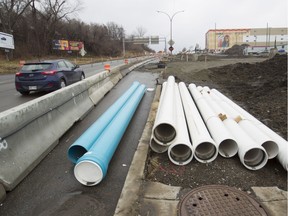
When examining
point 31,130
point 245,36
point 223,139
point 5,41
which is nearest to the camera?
point 223,139

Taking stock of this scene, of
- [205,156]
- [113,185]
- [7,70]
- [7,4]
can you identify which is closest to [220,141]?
[205,156]

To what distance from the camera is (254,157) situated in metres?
4.14

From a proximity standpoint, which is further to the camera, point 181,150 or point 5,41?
point 5,41

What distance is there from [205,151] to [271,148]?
44.2 inches

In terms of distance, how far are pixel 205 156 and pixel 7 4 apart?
53586 millimetres

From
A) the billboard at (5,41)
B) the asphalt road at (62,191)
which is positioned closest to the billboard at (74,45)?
the billboard at (5,41)

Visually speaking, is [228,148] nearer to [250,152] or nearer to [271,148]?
[250,152]

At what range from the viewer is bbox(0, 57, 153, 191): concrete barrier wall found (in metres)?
3.52

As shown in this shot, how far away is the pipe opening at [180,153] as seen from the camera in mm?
4191

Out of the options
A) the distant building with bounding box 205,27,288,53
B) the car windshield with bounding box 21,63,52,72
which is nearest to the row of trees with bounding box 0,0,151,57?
the car windshield with bounding box 21,63,52,72

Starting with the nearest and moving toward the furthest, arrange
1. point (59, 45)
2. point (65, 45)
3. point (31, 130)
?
point (31, 130) < point (59, 45) < point (65, 45)

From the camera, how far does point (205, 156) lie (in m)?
4.21

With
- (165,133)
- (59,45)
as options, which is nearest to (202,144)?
(165,133)

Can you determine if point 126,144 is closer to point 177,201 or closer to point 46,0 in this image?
point 177,201
